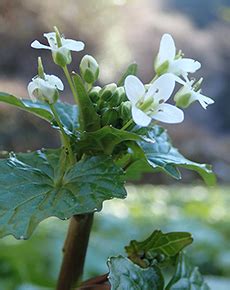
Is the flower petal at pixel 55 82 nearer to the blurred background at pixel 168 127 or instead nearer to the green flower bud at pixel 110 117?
the green flower bud at pixel 110 117

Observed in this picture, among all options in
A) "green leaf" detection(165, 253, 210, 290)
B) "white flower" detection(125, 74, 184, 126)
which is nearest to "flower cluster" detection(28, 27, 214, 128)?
"white flower" detection(125, 74, 184, 126)

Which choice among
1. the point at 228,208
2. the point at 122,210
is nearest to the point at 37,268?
the point at 122,210

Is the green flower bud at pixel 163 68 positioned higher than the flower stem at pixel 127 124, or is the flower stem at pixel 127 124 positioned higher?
the green flower bud at pixel 163 68

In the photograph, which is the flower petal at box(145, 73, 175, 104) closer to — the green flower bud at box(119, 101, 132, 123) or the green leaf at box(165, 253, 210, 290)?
the green flower bud at box(119, 101, 132, 123)

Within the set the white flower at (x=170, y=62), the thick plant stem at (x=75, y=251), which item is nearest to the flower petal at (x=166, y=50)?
the white flower at (x=170, y=62)

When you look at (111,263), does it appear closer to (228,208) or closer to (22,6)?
(228,208)
